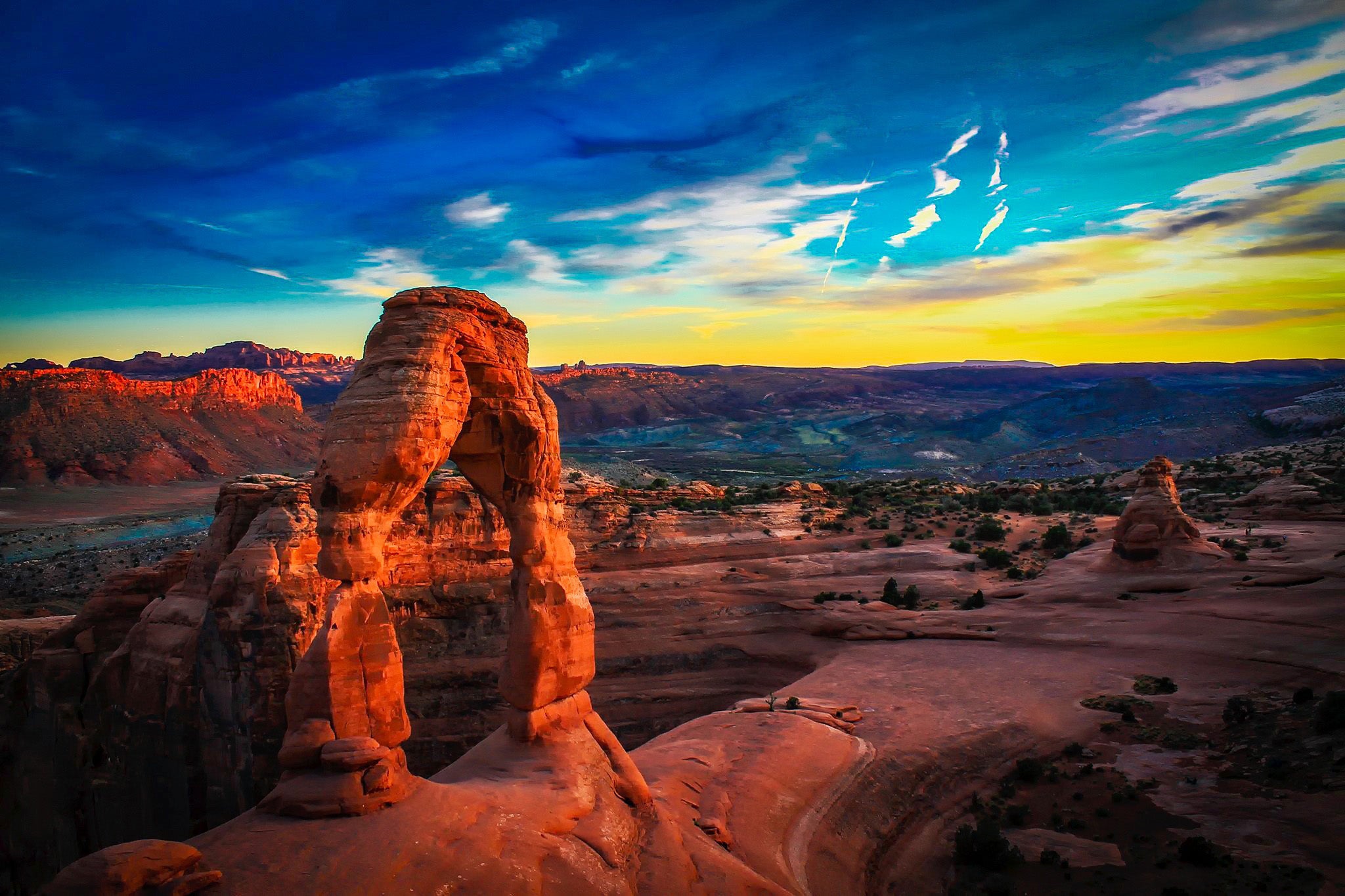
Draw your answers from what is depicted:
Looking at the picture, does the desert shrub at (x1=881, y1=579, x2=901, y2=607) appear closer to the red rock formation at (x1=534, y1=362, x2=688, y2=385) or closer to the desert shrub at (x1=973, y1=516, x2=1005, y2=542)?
the desert shrub at (x1=973, y1=516, x2=1005, y2=542)

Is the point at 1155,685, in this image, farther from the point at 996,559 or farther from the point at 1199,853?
the point at 996,559

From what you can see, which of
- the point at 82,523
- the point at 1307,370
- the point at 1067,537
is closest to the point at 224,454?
the point at 82,523

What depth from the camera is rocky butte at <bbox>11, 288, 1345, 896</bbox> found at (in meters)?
7.75

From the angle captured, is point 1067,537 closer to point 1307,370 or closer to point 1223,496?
point 1223,496

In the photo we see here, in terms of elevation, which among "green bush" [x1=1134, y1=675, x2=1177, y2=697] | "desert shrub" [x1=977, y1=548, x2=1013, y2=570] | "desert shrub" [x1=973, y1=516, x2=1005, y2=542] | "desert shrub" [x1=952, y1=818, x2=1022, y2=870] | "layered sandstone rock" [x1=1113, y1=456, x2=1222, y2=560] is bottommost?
"desert shrub" [x1=952, y1=818, x2=1022, y2=870]

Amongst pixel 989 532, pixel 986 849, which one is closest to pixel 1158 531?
pixel 989 532

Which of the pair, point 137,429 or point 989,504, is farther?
point 137,429

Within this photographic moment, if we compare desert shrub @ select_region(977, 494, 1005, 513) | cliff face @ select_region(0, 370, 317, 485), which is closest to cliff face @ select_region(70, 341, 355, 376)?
cliff face @ select_region(0, 370, 317, 485)

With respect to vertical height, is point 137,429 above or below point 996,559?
above

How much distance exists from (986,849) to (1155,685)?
27.1 ft

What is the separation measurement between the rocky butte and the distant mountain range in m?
65.7

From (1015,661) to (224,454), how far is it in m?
109

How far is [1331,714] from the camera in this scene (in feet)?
41.9

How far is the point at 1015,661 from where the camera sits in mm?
19359
